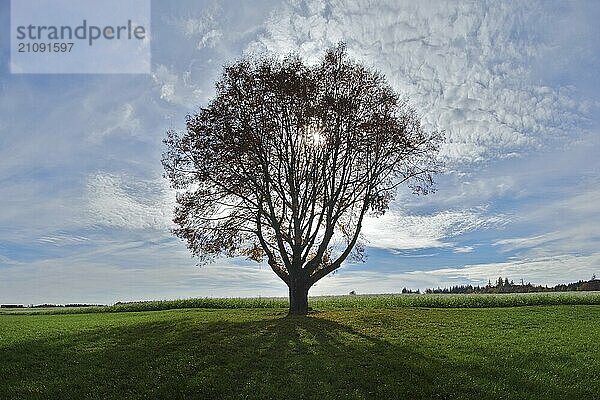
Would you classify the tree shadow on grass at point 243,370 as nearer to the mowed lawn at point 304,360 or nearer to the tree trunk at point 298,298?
the mowed lawn at point 304,360

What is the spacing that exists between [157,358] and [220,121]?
1617cm

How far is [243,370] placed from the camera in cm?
1902

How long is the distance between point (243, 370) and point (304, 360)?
2426mm

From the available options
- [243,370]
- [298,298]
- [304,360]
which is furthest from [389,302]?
[243,370]

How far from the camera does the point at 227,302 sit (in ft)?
157

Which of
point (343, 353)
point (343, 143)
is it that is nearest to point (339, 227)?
point (343, 143)

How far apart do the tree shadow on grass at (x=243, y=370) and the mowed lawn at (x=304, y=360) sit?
0.13ft

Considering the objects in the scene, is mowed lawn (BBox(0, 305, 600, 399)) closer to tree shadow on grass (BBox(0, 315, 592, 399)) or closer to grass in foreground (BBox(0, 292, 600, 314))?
tree shadow on grass (BBox(0, 315, 592, 399))

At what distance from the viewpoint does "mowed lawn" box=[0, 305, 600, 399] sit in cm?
1708

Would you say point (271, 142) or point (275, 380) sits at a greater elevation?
point (271, 142)

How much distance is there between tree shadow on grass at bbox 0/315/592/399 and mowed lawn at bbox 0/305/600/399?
0.04 m

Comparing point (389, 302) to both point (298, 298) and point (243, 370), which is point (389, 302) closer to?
point (298, 298)

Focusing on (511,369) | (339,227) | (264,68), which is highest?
(264,68)

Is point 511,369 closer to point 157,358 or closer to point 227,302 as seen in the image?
point 157,358
